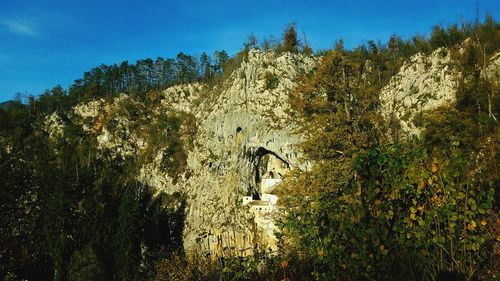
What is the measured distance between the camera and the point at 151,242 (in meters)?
49.4

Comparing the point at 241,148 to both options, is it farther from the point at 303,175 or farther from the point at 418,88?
the point at 303,175

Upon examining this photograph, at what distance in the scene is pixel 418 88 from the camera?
131 ft

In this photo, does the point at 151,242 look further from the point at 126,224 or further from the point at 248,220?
the point at 248,220

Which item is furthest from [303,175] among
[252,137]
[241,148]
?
[241,148]

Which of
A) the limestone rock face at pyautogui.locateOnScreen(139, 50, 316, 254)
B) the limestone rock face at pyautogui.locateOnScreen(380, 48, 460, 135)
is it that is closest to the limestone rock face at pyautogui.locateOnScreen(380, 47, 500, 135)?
the limestone rock face at pyautogui.locateOnScreen(380, 48, 460, 135)

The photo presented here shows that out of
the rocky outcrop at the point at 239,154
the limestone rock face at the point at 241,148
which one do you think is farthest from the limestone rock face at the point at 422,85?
the limestone rock face at the point at 241,148

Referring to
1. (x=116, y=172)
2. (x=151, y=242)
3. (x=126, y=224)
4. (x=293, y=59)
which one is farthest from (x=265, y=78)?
(x=116, y=172)

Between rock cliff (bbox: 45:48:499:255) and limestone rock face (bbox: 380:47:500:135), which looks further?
rock cliff (bbox: 45:48:499:255)

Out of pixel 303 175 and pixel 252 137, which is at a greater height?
pixel 252 137

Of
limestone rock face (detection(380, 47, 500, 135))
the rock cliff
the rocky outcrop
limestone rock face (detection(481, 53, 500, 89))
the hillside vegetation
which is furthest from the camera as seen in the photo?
the rocky outcrop

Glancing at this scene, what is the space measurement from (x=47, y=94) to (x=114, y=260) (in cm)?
7168

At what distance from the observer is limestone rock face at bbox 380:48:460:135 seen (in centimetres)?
3694

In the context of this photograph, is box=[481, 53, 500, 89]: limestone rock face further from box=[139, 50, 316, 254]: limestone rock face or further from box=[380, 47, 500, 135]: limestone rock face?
box=[139, 50, 316, 254]: limestone rock face

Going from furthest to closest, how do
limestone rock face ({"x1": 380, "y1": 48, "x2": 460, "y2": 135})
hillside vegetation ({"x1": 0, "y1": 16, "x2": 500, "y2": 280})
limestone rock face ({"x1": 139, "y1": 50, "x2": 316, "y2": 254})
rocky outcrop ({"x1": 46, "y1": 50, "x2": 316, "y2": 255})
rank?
limestone rock face ({"x1": 139, "y1": 50, "x2": 316, "y2": 254}), rocky outcrop ({"x1": 46, "y1": 50, "x2": 316, "y2": 255}), limestone rock face ({"x1": 380, "y1": 48, "x2": 460, "y2": 135}), hillside vegetation ({"x1": 0, "y1": 16, "x2": 500, "y2": 280})
